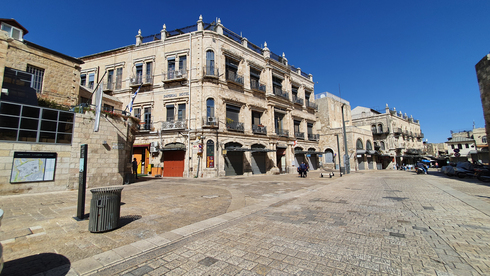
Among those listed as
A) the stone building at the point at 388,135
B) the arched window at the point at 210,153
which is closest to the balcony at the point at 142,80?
the arched window at the point at 210,153

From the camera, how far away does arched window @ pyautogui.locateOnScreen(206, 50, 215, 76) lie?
2145cm

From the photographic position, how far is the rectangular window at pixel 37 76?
13.5 m

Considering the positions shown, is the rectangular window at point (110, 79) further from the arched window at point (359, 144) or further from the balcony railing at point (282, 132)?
the arched window at point (359, 144)

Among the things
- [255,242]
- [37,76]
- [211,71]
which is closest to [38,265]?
[255,242]

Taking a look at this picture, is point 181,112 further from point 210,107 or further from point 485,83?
point 485,83

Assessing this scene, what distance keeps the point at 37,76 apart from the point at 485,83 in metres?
32.4

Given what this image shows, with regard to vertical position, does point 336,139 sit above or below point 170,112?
below

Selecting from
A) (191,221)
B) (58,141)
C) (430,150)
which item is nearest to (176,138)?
(58,141)

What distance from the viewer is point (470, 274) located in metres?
2.72

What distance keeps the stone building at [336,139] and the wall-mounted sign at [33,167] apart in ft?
111

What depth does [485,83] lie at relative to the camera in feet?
48.0

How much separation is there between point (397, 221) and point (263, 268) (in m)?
4.37

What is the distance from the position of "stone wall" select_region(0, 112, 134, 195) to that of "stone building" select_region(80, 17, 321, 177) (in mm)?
6599

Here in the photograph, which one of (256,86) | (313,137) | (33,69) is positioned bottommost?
(313,137)
